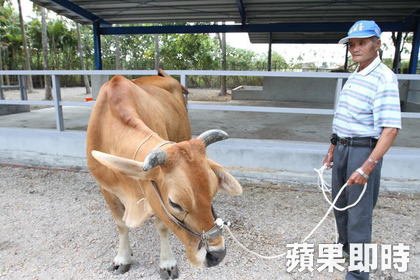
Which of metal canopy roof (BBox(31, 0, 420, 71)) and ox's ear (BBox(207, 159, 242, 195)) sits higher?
metal canopy roof (BBox(31, 0, 420, 71))

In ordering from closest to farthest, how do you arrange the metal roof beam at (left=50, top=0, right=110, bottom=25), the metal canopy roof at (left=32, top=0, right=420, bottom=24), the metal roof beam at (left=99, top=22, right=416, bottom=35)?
the metal canopy roof at (left=32, top=0, right=420, bottom=24), the metal roof beam at (left=50, top=0, right=110, bottom=25), the metal roof beam at (left=99, top=22, right=416, bottom=35)

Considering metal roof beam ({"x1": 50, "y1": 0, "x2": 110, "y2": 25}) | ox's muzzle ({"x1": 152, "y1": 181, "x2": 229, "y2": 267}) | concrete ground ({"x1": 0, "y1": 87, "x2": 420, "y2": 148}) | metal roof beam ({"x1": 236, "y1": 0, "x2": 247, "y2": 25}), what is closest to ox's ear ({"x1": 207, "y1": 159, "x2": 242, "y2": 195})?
ox's muzzle ({"x1": 152, "y1": 181, "x2": 229, "y2": 267})

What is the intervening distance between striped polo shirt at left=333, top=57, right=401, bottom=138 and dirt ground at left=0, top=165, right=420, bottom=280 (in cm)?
126

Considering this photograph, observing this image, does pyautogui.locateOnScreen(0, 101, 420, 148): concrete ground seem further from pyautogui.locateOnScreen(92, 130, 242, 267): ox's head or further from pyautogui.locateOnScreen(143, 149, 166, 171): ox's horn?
pyautogui.locateOnScreen(143, 149, 166, 171): ox's horn

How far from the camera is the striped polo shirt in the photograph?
2.20 m

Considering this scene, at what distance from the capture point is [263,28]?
389 inches

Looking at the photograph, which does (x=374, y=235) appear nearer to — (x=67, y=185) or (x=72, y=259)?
(x=72, y=259)

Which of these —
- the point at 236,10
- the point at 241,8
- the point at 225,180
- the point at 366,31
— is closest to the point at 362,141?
the point at 366,31

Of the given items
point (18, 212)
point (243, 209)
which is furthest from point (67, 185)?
point (243, 209)

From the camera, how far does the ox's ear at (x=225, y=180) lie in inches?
80.0

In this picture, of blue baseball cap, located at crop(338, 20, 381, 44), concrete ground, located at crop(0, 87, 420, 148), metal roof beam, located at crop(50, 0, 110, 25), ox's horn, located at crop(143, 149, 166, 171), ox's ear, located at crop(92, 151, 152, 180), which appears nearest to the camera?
ox's horn, located at crop(143, 149, 166, 171)

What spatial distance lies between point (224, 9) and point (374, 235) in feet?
25.5

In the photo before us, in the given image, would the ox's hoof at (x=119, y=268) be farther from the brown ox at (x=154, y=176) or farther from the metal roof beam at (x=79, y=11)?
A: the metal roof beam at (x=79, y=11)

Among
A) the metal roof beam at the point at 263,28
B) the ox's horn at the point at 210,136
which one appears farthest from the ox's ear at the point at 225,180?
the metal roof beam at the point at 263,28
